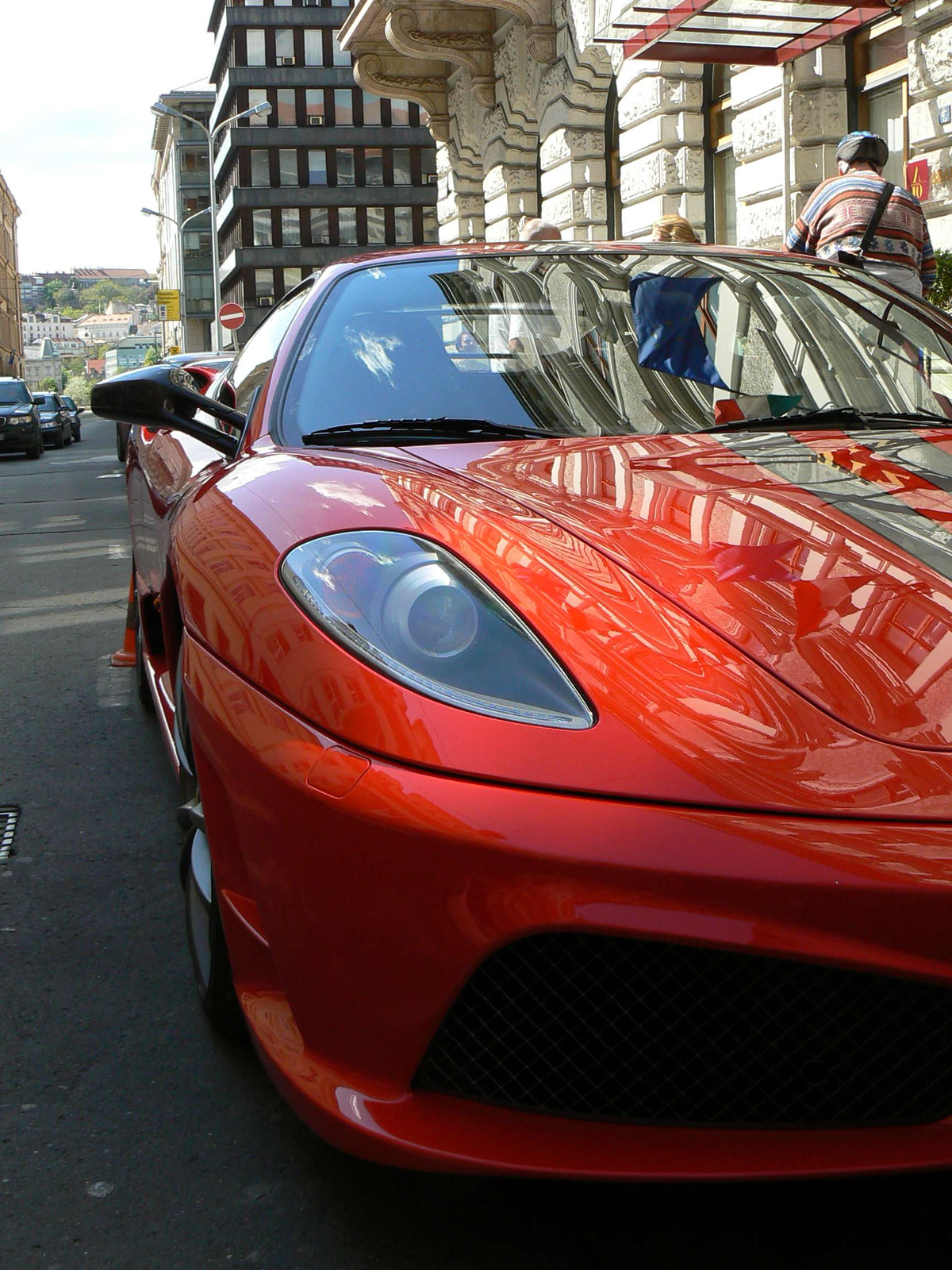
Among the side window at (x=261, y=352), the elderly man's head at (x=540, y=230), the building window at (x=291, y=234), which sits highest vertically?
the building window at (x=291, y=234)

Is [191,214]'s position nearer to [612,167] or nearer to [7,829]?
[612,167]

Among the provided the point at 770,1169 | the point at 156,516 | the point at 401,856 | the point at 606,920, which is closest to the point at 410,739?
the point at 401,856

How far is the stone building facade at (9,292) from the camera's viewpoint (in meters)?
113

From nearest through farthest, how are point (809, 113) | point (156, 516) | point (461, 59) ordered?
point (156, 516), point (809, 113), point (461, 59)

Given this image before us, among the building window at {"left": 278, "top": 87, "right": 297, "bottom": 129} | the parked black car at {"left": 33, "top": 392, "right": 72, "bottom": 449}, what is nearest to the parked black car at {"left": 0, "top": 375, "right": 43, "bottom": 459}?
the parked black car at {"left": 33, "top": 392, "right": 72, "bottom": 449}

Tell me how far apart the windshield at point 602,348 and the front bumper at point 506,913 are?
1.13 m

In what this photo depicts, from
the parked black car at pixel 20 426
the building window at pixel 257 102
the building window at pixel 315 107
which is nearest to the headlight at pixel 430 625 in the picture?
the parked black car at pixel 20 426

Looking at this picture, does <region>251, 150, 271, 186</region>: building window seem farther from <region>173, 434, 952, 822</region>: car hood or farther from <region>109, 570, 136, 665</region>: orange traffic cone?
<region>173, 434, 952, 822</region>: car hood

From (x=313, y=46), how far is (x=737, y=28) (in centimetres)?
6391

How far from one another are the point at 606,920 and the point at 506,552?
0.61m

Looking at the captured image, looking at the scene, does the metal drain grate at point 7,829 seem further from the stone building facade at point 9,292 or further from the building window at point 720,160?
the stone building facade at point 9,292

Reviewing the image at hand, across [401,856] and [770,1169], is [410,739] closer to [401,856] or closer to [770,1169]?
[401,856]

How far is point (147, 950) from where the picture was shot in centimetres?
275

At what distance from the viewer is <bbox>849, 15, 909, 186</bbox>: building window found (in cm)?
1124
